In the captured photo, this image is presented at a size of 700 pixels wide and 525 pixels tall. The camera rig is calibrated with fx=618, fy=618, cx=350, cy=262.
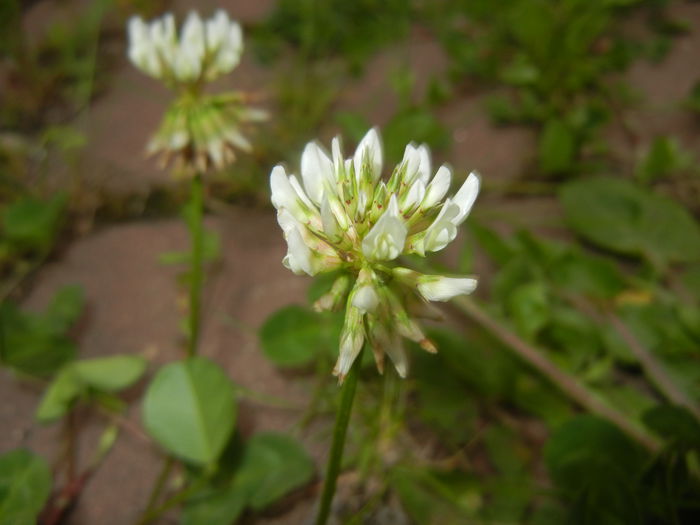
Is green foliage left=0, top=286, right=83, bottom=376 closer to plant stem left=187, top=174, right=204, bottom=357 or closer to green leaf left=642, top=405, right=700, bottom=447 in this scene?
plant stem left=187, top=174, right=204, bottom=357

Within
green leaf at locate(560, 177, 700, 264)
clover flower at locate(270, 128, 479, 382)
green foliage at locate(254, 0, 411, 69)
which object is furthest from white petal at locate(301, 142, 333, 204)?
green foliage at locate(254, 0, 411, 69)

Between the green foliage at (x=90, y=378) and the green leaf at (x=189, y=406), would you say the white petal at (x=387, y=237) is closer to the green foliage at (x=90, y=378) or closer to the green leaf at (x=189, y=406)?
the green leaf at (x=189, y=406)

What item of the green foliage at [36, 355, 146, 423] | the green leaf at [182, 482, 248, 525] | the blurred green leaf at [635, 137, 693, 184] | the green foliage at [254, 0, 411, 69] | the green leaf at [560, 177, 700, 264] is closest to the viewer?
the green leaf at [182, 482, 248, 525]

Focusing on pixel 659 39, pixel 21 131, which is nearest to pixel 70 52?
pixel 21 131

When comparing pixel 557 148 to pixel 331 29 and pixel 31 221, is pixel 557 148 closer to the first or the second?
pixel 331 29

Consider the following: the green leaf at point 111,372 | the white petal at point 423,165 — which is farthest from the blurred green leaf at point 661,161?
→ the green leaf at point 111,372

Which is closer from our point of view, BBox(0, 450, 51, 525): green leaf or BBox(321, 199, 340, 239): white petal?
BBox(321, 199, 340, 239): white petal
